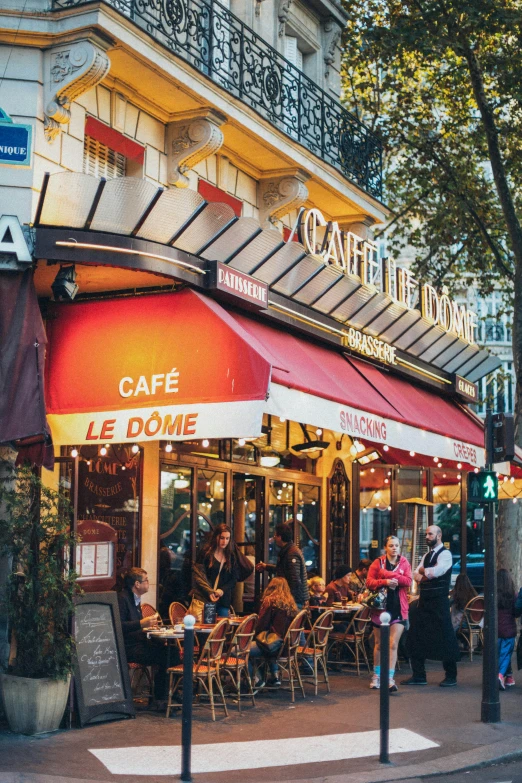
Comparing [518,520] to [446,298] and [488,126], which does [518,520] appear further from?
[488,126]

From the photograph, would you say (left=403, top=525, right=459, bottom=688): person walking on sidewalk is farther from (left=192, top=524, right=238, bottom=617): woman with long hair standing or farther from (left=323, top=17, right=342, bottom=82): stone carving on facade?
(left=323, top=17, right=342, bottom=82): stone carving on facade

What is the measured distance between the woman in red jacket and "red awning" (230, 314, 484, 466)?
4.83 feet

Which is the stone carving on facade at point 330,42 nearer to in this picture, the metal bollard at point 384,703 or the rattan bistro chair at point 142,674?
the rattan bistro chair at point 142,674

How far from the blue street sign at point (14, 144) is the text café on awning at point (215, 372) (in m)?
0.57

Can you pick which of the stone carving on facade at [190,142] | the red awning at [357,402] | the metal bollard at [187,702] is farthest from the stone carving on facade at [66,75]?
the metal bollard at [187,702]

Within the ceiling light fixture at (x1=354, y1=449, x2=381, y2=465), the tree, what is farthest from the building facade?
the tree

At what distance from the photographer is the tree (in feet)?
60.6

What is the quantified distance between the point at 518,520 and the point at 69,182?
12.1m

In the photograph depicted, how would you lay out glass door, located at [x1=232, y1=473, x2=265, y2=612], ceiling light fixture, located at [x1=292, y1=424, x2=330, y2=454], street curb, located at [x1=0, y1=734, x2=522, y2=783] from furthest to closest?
ceiling light fixture, located at [x1=292, y1=424, x2=330, y2=454] < glass door, located at [x1=232, y1=473, x2=265, y2=612] < street curb, located at [x1=0, y1=734, x2=522, y2=783]

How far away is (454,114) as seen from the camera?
22.9 metres

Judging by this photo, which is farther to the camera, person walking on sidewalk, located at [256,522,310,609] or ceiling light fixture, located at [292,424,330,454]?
ceiling light fixture, located at [292,424,330,454]

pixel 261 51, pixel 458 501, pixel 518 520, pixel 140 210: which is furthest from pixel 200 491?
pixel 458 501

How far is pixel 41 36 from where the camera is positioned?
1030cm

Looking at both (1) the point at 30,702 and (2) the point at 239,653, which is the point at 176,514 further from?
(1) the point at 30,702
